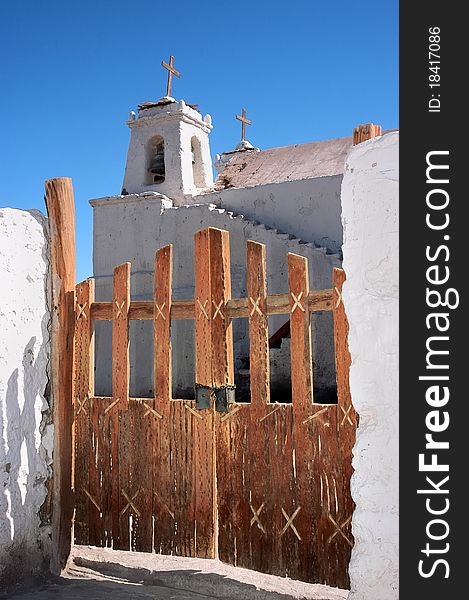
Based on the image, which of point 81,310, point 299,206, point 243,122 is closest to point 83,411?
point 81,310

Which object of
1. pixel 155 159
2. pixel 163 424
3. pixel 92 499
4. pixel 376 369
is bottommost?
pixel 92 499

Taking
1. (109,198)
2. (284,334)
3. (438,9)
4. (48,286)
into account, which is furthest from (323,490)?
(109,198)

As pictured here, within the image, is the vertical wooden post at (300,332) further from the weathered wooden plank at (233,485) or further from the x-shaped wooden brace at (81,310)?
the x-shaped wooden brace at (81,310)

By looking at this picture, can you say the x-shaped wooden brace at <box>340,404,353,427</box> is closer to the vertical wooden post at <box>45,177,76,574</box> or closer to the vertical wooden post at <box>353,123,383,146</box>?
the vertical wooden post at <box>353,123,383,146</box>

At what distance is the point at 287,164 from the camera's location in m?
16.4

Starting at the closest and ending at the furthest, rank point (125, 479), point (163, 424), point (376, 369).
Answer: point (376, 369) → point (163, 424) → point (125, 479)

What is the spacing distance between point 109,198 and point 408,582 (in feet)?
47.9

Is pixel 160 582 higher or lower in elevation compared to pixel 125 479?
lower

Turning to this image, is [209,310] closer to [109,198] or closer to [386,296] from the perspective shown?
[386,296]

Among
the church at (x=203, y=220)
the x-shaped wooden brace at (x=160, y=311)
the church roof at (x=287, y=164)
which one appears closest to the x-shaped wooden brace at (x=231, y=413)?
the x-shaped wooden brace at (x=160, y=311)

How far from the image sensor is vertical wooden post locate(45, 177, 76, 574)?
4.50m

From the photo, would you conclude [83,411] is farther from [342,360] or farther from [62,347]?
[342,360]

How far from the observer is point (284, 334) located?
11969mm

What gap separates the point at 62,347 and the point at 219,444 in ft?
4.27
